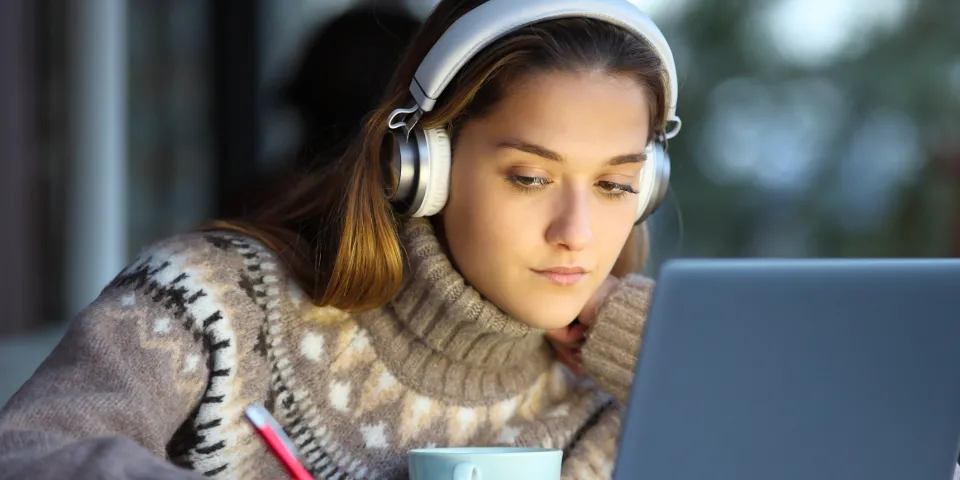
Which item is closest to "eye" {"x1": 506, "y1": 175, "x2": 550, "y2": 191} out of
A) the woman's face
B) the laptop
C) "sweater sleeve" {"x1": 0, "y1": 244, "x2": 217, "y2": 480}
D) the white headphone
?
the woman's face

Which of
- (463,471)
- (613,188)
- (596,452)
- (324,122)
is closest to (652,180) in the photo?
(613,188)

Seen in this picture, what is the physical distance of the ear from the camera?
59.3 inches

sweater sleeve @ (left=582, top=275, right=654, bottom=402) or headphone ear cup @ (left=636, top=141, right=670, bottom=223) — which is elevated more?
headphone ear cup @ (left=636, top=141, right=670, bottom=223)

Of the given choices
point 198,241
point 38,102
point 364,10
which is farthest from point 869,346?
point 38,102

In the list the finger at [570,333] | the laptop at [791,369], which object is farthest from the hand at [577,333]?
the laptop at [791,369]

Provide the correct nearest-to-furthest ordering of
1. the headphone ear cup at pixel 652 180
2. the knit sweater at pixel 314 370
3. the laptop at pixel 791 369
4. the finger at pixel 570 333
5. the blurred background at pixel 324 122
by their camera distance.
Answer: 1. the laptop at pixel 791 369
2. the knit sweater at pixel 314 370
3. the headphone ear cup at pixel 652 180
4. the finger at pixel 570 333
5. the blurred background at pixel 324 122

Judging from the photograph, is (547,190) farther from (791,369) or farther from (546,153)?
(791,369)

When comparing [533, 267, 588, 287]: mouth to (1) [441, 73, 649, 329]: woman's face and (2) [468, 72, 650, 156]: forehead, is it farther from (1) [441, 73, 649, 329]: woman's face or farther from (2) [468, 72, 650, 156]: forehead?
(2) [468, 72, 650, 156]: forehead

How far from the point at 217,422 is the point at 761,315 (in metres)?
0.68

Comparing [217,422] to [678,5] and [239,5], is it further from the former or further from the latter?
[678,5]

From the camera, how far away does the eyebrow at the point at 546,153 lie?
1132 mm

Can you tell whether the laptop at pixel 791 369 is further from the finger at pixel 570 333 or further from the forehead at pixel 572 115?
the finger at pixel 570 333

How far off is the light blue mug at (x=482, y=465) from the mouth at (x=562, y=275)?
0.30 meters

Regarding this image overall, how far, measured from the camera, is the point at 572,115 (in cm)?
116
